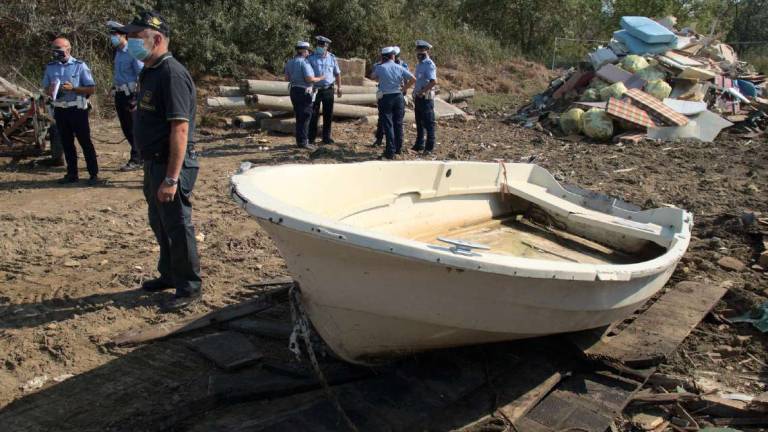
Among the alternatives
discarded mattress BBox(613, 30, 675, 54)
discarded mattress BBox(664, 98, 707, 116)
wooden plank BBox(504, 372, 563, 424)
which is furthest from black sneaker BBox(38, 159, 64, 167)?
discarded mattress BBox(613, 30, 675, 54)

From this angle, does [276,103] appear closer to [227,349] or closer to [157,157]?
[157,157]

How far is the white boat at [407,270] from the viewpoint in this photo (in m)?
2.87

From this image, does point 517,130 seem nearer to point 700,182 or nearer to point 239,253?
point 700,182

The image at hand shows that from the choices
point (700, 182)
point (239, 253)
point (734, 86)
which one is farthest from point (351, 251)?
point (734, 86)

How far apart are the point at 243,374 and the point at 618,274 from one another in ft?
7.06

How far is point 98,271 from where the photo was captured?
5.01 metres

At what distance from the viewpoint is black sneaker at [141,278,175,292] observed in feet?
15.2

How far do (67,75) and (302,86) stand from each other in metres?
3.82

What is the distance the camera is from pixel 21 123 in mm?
8266

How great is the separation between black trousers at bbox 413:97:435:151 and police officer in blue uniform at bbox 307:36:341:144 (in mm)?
1556

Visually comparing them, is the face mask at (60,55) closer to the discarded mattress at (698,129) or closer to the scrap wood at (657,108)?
the discarded mattress at (698,129)

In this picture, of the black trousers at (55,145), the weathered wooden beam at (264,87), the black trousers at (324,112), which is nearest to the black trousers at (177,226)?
the black trousers at (55,145)

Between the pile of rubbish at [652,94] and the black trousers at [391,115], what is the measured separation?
4.41 meters

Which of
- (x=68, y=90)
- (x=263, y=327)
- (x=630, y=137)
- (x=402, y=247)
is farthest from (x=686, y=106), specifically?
(x=402, y=247)
